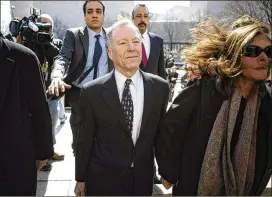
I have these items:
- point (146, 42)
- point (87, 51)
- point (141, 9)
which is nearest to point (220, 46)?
point (146, 42)

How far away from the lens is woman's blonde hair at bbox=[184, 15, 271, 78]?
2.11 meters

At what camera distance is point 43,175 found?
3.98 m

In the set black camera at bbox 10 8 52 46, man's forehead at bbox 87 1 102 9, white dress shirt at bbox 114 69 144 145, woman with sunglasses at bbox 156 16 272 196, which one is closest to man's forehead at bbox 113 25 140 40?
white dress shirt at bbox 114 69 144 145

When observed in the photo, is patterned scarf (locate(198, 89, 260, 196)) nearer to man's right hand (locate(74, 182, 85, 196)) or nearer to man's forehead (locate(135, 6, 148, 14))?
man's right hand (locate(74, 182, 85, 196))

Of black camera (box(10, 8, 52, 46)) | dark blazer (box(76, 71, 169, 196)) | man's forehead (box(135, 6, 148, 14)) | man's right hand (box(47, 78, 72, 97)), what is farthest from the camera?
man's forehead (box(135, 6, 148, 14))

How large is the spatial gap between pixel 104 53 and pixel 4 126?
1.58 m

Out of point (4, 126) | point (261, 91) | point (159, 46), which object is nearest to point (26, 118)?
Result: point (4, 126)

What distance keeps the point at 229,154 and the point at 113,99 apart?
0.81 m

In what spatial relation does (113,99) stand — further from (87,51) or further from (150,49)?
(150,49)

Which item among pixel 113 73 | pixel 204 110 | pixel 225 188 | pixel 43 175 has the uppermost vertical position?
pixel 113 73

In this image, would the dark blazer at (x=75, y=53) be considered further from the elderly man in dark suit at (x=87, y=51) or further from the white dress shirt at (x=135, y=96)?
the white dress shirt at (x=135, y=96)

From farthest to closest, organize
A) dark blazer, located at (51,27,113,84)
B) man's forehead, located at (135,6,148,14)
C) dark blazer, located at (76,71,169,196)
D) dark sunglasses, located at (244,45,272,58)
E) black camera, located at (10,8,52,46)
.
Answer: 1. man's forehead, located at (135,6,148,14)
2. black camera, located at (10,8,52,46)
3. dark blazer, located at (51,27,113,84)
4. dark blazer, located at (76,71,169,196)
5. dark sunglasses, located at (244,45,272,58)

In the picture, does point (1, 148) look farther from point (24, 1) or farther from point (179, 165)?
point (24, 1)

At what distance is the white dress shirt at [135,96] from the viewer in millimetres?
2248
